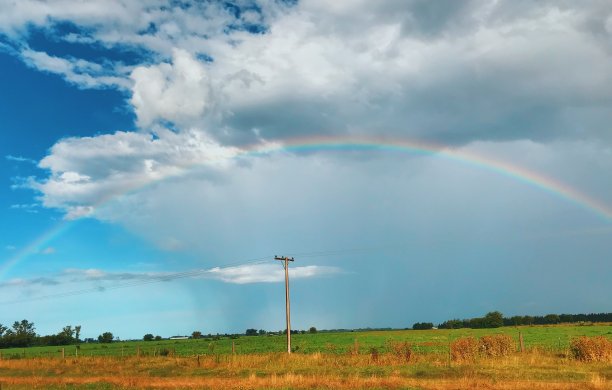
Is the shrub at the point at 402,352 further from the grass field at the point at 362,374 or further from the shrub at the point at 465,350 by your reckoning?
the shrub at the point at 465,350

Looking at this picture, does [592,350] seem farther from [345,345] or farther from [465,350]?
[345,345]

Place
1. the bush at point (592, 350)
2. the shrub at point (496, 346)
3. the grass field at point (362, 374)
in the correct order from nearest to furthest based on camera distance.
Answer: the grass field at point (362, 374), the bush at point (592, 350), the shrub at point (496, 346)

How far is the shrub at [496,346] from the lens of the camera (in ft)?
108

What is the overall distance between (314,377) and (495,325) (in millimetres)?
173002

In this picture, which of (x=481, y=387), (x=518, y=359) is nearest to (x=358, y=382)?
(x=481, y=387)

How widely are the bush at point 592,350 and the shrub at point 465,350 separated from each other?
5731 mm

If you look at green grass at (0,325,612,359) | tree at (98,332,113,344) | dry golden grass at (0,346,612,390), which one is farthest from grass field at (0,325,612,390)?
tree at (98,332,113,344)

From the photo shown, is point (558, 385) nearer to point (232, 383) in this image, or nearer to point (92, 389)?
point (232, 383)

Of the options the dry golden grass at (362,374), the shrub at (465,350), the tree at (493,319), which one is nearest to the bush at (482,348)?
the shrub at (465,350)

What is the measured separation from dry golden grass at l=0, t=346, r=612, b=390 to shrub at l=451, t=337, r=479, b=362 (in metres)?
0.69

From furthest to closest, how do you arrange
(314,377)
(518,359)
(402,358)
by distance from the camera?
1. (402,358)
2. (518,359)
3. (314,377)

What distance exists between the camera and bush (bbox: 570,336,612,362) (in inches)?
1151

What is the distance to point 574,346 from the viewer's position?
100 ft

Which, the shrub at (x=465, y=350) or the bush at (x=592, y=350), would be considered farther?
the shrub at (x=465, y=350)
